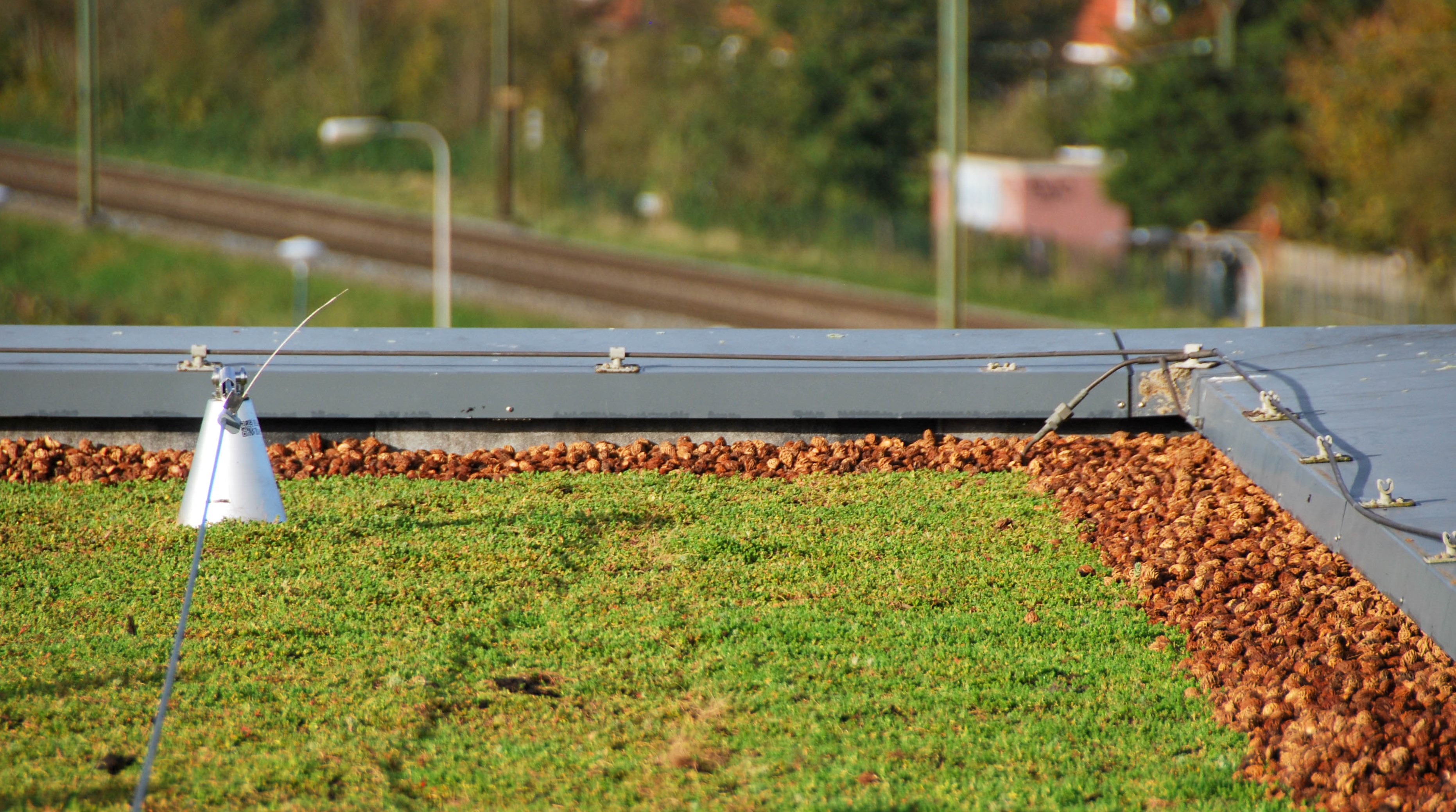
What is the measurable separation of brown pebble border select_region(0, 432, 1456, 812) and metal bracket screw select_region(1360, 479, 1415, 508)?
39 cm

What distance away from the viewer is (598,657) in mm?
4566

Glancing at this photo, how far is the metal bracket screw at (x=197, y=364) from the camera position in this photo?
6699 mm

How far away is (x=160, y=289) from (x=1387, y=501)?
33.9 meters

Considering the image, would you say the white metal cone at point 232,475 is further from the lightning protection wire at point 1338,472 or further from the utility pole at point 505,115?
the utility pole at point 505,115

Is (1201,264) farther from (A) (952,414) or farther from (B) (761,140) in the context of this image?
(A) (952,414)

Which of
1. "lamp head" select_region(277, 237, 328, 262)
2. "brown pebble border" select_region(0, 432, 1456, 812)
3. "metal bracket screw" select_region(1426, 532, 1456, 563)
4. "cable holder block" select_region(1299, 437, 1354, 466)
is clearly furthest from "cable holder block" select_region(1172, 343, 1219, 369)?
"lamp head" select_region(277, 237, 328, 262)

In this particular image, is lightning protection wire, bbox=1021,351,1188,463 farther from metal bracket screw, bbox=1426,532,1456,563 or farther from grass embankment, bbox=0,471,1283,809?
metal bracket screw, bbox=1426,532,1456,563

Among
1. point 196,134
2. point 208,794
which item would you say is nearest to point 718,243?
point 196,134

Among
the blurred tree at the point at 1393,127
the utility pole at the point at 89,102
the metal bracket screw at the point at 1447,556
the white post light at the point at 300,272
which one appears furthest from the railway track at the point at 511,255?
the metal bracket screw at the point at 1447,556

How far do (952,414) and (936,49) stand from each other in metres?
49.0

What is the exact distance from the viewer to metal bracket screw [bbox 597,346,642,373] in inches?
267

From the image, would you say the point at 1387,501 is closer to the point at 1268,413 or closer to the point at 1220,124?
the point at 1268,413

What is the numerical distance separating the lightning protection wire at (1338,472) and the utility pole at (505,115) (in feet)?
108

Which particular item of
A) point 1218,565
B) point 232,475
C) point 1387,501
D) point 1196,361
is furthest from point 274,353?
point 1196,361
